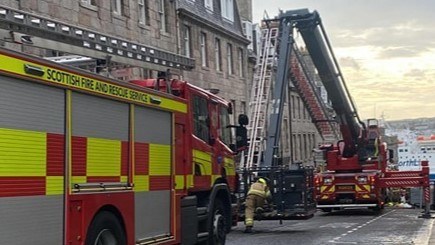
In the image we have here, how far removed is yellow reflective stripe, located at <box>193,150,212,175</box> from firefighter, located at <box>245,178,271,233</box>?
4.80 meters

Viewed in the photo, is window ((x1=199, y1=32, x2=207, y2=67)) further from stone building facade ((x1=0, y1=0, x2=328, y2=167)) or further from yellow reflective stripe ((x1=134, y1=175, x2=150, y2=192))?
yellow reflective stripe ((x1=134, y1=175, x2=150, y2=192))

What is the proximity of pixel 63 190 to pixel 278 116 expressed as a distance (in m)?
14.0

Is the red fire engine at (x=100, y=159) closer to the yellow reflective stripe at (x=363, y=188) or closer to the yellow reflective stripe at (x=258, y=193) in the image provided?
the yellow reflective stripe at (x=258, y=193)

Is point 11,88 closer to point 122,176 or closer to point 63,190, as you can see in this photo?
point 63,190

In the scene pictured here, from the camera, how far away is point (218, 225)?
11.4m

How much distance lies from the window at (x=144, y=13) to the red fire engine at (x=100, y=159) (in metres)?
14.2

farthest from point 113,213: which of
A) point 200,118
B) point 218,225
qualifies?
point 218,225

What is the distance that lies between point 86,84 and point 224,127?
16.9 ft

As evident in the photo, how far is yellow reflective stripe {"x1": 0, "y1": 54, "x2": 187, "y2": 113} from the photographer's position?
615 cm

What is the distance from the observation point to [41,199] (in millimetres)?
6453

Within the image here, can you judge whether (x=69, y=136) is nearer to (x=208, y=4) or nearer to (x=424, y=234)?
(x=424, y=234)

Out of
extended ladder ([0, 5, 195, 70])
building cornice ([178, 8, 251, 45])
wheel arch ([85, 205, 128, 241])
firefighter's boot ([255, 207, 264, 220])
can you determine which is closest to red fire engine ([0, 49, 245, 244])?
wheel arch ([85, 205, 128, 241])

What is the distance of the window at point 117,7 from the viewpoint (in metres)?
22.7

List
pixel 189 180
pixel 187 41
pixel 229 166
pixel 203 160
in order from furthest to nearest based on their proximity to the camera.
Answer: pixel 187 41, pixel 229 166, pixel 203 160, pixel 189 180
